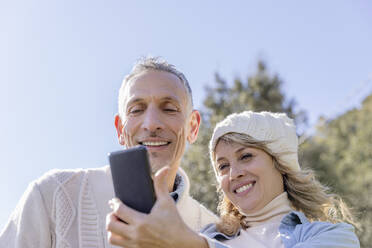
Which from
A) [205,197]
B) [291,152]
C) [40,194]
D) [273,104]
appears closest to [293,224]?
[291,152]

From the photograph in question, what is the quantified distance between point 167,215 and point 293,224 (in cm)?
174

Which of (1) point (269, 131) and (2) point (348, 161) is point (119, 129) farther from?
(2) point (348, 161)

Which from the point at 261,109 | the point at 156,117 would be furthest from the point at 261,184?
the point at 261,109

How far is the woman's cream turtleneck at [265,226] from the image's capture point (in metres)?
2.90

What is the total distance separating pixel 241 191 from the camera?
3162 mm

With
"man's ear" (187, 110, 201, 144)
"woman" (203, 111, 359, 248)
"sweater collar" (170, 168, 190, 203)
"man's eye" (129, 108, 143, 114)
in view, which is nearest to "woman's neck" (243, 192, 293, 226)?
"woman" (203, 111, 359, 248)

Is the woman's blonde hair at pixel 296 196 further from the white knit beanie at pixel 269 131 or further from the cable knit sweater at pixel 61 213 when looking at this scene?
the cable knit sweater at pixel 61 213

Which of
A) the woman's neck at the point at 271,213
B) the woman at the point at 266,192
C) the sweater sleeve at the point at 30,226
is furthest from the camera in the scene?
the woman's neck at the point at 271,213

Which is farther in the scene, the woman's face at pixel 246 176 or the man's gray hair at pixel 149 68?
the woman's face at pixel 246 176

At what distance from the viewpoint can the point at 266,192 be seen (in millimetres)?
3186

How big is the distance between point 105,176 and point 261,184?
118 cm

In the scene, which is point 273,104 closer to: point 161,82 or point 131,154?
point 161,82

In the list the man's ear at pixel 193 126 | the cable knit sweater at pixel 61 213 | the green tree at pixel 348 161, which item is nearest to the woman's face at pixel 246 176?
the man's ear at pixel 193 126

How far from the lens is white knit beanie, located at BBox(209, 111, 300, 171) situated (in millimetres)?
3266
